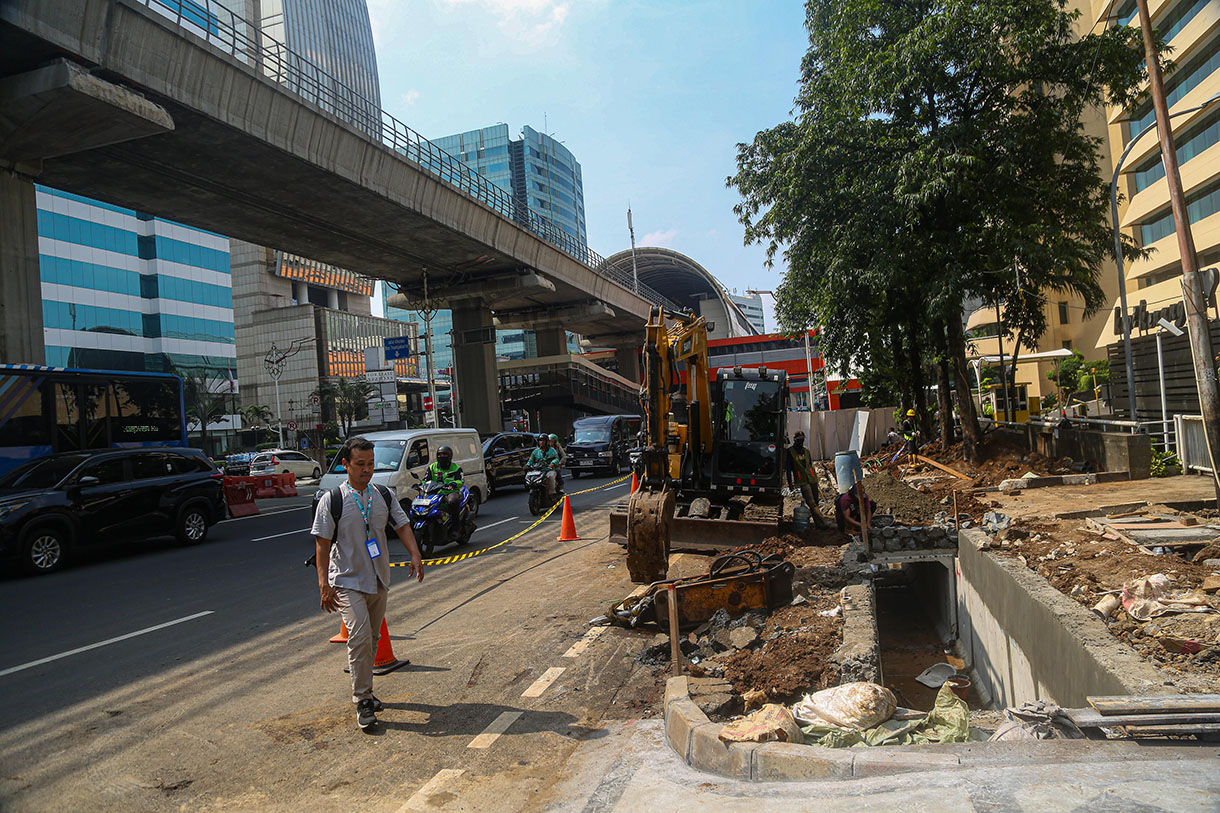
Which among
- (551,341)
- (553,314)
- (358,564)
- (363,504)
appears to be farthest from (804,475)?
(551,341)

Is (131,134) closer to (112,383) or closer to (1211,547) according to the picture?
(112,383)

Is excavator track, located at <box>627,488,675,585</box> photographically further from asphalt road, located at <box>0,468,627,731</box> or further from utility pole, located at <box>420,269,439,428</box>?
utility pole, located at <box>420,269,439,428</box>

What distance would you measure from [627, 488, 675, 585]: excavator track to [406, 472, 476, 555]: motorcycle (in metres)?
4.06

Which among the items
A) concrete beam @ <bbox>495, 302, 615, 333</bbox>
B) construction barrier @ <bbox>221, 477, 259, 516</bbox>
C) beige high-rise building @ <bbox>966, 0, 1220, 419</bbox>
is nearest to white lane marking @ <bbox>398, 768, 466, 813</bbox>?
construction barrier @ <bbox>221, 477, 259, 516</bbox>

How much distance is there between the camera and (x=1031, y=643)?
252 inches

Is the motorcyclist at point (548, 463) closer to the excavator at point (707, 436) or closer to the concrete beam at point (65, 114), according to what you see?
the excavator at point (707, 436)

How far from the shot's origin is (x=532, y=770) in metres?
4.32

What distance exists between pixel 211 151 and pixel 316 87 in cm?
350

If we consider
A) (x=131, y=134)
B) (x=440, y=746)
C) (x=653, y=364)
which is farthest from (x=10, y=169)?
(x=440, y=746)

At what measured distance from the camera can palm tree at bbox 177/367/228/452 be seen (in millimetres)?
54031

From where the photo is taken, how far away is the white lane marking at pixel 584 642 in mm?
6543

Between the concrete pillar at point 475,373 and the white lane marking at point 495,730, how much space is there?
33.2 metres

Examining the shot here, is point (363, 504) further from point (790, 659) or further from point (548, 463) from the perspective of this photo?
point (548, 463)

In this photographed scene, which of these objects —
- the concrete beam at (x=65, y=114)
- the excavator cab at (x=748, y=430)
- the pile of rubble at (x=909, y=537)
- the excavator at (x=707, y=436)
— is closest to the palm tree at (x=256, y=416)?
the concrete beam at (x=65, y=114)
